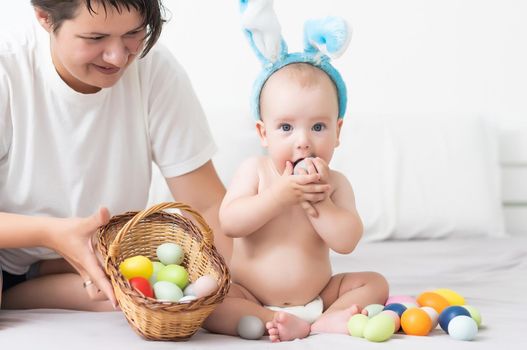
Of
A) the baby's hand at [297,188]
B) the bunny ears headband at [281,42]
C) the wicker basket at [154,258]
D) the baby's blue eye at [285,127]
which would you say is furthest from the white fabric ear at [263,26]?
the wicker basket at [154,258]

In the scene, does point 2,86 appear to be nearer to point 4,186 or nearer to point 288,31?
point 4,186

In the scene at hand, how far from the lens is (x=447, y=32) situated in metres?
3.13

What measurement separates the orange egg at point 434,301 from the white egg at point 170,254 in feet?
1.65

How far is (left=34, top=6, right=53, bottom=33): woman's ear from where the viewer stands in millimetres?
1652

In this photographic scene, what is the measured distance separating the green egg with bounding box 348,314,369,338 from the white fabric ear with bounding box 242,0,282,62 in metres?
0.54

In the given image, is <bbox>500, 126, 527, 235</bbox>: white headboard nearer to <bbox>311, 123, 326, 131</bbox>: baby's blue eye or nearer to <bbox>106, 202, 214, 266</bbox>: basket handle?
<bbox>311, 123, 326, 131</bbox>: baby's blue eye

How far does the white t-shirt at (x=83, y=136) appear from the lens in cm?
179

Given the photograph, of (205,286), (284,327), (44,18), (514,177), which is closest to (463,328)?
(284,327)

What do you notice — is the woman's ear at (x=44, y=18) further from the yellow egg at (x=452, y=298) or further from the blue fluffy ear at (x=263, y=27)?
the yellow egg at (x=452, y=298)

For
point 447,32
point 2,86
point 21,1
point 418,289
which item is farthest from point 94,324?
point 447,32

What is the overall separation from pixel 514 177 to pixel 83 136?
183 cm

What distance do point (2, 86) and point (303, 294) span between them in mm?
759

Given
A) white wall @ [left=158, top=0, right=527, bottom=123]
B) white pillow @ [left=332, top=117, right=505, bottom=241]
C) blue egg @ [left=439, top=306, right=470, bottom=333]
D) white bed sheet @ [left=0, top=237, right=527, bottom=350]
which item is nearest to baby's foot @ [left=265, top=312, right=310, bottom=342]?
white bed sheet @ [left=0, top=237, right=527, bottom=350]

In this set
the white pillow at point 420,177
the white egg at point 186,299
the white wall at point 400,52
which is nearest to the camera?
the white egg at point 186,299
